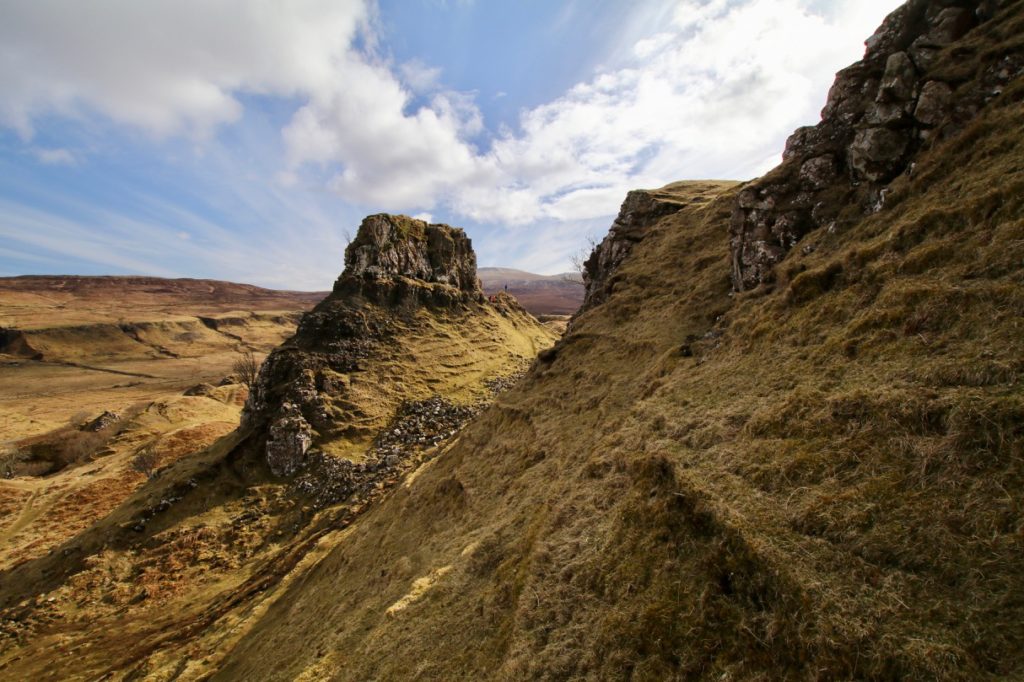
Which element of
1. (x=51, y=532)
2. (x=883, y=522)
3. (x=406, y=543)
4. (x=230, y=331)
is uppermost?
(x=230, y=331)

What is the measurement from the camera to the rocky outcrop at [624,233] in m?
39.1

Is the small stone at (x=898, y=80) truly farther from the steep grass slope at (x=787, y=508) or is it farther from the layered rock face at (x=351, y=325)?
the layered rock face at (x=351, y=325)

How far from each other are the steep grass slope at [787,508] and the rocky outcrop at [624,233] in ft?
69.6

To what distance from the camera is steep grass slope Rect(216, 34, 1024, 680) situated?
5.72 meters

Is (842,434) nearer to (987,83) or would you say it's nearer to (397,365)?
(987,83)

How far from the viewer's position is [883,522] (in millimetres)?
6508

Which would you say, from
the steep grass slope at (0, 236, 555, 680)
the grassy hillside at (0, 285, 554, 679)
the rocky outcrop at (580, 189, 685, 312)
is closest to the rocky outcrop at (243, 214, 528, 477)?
the steep grass slope at (0, 236, 555, 680)

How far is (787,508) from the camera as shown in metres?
7.59

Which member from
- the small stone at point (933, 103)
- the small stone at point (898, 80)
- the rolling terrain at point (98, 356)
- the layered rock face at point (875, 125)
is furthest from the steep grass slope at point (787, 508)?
the rolling terrain at point (98, 356)

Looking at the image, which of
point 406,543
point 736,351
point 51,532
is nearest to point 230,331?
point 51,532

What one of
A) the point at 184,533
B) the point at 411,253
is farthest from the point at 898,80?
the point at 411,253

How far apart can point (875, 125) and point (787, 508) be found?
18.2 metres

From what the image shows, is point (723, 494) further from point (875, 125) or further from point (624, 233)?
point (624, 233)

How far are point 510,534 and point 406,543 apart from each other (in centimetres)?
807
